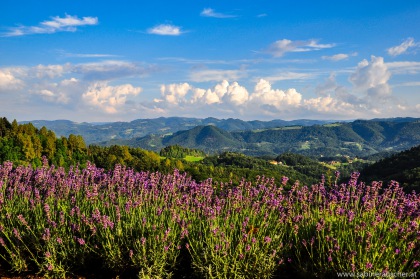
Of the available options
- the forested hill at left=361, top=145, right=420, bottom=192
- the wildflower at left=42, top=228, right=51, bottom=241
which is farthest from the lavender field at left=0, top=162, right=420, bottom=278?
the forested hill at left=361, top=145, right=420, bottom=192

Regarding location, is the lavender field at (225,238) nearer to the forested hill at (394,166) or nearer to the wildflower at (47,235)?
the wildflower at (47,235)

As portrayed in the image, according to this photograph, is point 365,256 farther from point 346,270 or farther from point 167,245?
point 167,245

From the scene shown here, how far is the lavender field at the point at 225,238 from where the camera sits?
471cm

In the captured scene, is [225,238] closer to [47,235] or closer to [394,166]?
[47,235]

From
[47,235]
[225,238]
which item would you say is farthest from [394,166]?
[47,235]

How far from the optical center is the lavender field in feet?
15.5

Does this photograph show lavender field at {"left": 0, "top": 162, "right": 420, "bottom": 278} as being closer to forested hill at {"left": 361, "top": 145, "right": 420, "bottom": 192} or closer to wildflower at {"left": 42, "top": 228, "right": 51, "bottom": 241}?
wildflower at {"left": 42, "top": 228, "right": 51, "bottom": 241}

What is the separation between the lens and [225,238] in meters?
5.00

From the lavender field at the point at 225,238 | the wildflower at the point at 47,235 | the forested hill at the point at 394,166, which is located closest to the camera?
the lavender field at the point at 225,238

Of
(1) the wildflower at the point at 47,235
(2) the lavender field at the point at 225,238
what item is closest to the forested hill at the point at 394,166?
(2) the lavender field at the point at 225,238

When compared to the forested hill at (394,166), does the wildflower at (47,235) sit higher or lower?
higher

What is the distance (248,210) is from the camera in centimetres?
652

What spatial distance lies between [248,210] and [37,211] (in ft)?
13.7

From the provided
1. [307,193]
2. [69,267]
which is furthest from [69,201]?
[307,193]
